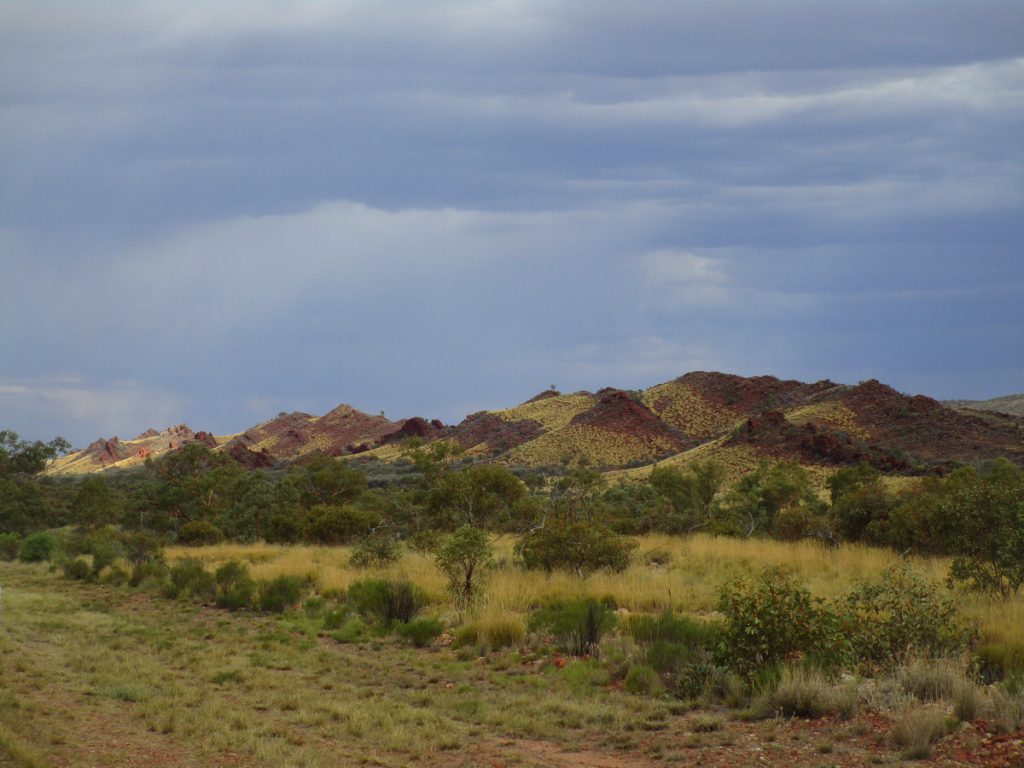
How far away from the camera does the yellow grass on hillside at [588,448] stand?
9388 centimetres

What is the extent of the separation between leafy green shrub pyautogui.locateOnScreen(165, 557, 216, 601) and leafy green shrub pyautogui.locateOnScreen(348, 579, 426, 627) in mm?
5909

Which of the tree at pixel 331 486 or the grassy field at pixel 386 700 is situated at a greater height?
the tree at pixel 331 486

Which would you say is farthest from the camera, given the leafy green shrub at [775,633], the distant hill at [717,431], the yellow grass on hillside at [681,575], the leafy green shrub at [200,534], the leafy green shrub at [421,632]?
the distant hill at [717,431]

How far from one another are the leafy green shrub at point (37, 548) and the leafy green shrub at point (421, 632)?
2364 centimetres

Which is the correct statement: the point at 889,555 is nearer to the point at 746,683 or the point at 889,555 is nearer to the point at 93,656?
the point at 746,683

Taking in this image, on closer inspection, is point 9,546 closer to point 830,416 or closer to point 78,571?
point 78,571

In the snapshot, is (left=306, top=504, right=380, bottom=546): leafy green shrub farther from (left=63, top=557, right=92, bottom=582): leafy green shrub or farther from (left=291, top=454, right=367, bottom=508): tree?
(left=291, top=454, right=367, bottom=508): tree

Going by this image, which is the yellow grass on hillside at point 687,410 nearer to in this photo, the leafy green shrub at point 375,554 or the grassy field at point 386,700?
the leafy green shrub at point 375,554

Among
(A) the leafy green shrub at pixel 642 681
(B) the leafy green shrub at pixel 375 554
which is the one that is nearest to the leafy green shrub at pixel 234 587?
(B) the leafy green shrub at pixel 375 554

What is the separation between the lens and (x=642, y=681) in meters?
10.9

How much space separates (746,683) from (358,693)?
4.85m

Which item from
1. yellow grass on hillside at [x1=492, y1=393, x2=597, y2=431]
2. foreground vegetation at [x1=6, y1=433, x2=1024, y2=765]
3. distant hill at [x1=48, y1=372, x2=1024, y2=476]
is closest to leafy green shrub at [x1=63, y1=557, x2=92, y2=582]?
foreground vegetation at [x1=6, y1=433, x2=1024, y2=765]

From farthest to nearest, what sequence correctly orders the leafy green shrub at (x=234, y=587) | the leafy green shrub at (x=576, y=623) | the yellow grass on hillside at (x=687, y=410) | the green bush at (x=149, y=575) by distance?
1. the yellow grass on hillside at (x=687, y=410)
2. the green bush at (x=149, y=575)
3. the leafy green shrub at (x=234, y=587)
4. the leafy green shrub at (x=576, y=623)

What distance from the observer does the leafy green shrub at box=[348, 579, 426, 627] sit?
16.2 meters
